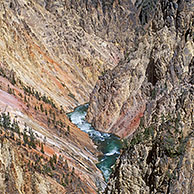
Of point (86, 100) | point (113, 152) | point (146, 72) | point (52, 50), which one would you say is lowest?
point (113, 152)

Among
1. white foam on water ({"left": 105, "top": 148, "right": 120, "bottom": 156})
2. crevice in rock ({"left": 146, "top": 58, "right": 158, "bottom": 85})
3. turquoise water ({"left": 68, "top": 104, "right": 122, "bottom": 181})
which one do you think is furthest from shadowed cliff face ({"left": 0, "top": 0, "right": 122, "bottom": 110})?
white foam on water ({"left": 105, "top": 148, "right": 120, "bottom": 156})

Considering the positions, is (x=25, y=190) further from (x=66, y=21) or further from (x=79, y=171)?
(x=66, y=21)

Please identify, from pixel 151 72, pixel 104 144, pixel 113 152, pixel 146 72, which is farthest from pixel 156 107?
pixel 146 72

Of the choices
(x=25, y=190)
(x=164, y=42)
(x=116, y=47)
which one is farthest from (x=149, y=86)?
(x=116, y=47)

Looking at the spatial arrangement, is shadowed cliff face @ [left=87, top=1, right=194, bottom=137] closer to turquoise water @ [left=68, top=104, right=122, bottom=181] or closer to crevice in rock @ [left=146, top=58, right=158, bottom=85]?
crevice in rock @ [left=146, top=58, right=158, bottom=85]

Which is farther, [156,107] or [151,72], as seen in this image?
[151,72]

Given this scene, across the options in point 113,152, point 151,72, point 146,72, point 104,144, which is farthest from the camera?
point 146,72

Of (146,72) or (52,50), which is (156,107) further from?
(52,50)
